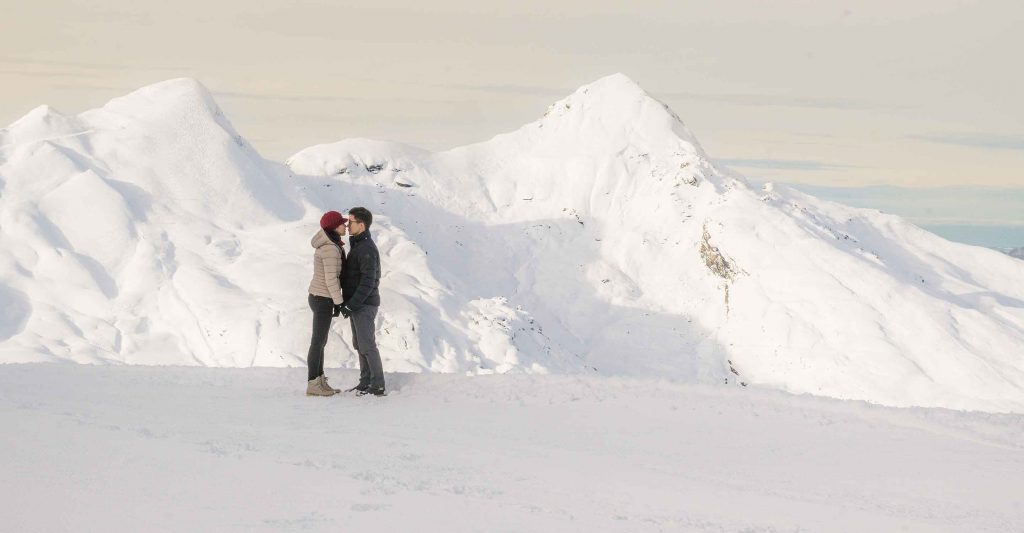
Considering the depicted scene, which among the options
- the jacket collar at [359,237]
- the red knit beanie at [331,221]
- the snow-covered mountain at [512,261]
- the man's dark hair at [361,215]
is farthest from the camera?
the snow-covered mountain at [512,261]

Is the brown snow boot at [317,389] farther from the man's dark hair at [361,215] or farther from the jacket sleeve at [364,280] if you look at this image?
the man's dark hair at [361,215]

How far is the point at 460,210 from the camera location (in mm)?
79125

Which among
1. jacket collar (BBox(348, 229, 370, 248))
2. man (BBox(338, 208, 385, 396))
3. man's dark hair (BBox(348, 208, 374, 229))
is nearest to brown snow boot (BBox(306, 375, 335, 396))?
man (BBox(338, 208, 385, 396))

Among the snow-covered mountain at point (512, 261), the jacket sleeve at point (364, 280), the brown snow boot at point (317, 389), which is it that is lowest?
the snow-covered mountain at point (512, 261)

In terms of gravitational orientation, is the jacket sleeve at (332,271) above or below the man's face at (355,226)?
below

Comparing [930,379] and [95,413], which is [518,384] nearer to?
[95,413]

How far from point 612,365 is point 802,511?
5927 cm

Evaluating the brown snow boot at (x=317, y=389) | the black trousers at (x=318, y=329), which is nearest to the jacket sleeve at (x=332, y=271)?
the black trousers at (x=318, y=329)

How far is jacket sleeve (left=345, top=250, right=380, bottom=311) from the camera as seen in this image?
40.0 ft

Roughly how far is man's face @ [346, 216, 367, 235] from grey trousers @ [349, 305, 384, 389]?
38.3 inches

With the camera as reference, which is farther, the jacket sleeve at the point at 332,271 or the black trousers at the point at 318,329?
the black trousers at the point at 318,329

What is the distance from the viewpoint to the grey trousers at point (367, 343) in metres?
12.4

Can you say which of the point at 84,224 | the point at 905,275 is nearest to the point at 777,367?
the point at 905,275

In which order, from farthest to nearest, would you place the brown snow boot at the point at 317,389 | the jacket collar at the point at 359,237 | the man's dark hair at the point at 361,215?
the brown snow boot at the point at 317,389 → the jacket collar at the point at 359,237 → the man's dark hair at the point at 361,215
